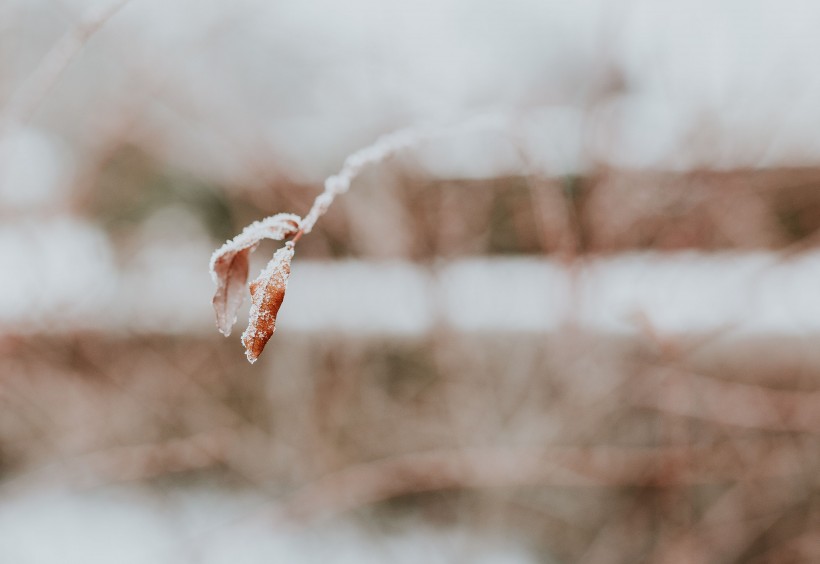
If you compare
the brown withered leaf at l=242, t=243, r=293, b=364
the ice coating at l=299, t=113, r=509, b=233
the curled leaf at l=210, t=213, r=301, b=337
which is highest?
the ice coating at l=299, t=113, r=509, b=233

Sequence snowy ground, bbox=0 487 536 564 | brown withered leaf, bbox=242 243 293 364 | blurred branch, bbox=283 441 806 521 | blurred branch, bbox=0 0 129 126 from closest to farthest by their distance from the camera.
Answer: brown withered leaf, bbox=242 243 293 364 < blurred branch, bbox=0 0 129 126 < blurred branch, bbox=283 441 806 521 < snowy ground, bbox=0 487 536 564

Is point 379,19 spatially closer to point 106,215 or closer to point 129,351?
point 129,351

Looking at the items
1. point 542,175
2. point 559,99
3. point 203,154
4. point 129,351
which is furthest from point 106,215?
point 542,175

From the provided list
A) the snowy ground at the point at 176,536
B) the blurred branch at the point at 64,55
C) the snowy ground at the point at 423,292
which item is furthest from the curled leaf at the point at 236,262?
the snowy ground at the point at 176,536

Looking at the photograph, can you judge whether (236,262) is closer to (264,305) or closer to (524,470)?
(264,305)

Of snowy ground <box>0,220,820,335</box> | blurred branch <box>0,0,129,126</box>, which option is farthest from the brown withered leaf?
snowy ground <box>0,220,820,335</box>

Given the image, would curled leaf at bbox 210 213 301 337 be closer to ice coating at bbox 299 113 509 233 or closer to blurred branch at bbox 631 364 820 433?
ice coating at bbox 299 113 509 233
